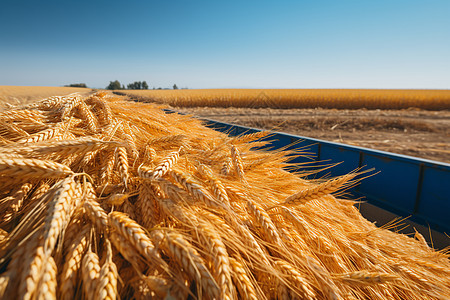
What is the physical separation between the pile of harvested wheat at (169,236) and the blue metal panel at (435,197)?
37.9 inches

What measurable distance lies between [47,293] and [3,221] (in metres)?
0.51

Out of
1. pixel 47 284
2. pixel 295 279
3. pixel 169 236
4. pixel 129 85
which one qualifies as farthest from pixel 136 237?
pixel 129 85

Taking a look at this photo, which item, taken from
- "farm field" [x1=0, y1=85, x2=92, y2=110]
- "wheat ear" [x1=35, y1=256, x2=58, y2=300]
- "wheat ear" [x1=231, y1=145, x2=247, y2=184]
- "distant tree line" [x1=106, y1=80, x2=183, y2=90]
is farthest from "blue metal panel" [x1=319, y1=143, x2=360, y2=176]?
"distant tree line" [x1=106, y1=80, x2=183, y2=90]

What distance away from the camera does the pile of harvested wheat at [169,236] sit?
2.16ft

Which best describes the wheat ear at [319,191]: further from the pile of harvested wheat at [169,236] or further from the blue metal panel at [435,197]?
the blue metal panel at [435,197]

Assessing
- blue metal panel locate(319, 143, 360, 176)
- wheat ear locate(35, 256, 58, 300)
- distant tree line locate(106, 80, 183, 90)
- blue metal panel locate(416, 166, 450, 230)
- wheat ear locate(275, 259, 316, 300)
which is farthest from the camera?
distant tree line locate(106, 80, 183, 90)

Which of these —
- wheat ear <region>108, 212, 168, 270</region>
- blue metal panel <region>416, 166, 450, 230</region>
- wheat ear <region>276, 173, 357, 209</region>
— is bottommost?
blue metal panel <region>416, 166, 450, 230</region>

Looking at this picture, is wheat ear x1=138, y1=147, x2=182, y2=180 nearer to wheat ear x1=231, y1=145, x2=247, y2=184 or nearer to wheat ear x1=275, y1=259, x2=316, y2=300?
wheat ear x1=231, y1=145, x2=247, y2=184

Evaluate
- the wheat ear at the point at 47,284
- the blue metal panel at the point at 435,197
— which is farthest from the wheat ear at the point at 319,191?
the blue metal panel at the point at 435,197

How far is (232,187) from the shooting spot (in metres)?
0.99

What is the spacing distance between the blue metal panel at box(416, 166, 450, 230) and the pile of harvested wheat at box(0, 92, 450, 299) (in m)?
0.96

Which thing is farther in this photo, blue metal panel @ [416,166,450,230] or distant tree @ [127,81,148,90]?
distant tree @ [127,81,148,90]

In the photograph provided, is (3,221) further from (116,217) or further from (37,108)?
(37,108)

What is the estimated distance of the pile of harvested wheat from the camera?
66 cm
